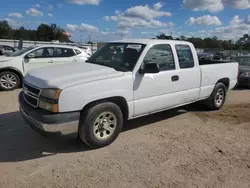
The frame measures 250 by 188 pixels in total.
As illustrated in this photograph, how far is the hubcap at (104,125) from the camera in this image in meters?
3.99

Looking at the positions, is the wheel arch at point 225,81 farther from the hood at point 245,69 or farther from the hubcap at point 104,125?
the hood at point 245,69

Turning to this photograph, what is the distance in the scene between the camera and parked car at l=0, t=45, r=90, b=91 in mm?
8562

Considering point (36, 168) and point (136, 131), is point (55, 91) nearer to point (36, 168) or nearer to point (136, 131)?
point (36, 168)

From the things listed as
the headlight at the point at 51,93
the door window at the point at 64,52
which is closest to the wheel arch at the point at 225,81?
the headlight at the point at 51,93

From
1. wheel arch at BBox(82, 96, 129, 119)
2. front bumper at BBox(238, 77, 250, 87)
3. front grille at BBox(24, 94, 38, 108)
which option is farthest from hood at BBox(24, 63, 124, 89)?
front bumper at BBox(238, 77, 250, 87)

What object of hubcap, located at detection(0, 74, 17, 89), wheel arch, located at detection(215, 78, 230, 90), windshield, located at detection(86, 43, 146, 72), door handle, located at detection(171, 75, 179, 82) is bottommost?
hubcap, located at detection(0, 74, 17, 89)

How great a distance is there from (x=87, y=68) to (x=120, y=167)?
1.84 meters

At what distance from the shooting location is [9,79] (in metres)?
8.64

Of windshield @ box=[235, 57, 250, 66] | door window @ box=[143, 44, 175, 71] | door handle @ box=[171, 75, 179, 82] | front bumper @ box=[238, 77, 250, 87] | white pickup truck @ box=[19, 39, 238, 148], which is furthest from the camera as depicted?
windshield @ box=[235, 57, 250, 66]

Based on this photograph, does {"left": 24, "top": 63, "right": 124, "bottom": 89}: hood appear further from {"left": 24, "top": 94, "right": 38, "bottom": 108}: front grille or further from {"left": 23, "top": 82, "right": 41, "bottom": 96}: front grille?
{"left": 24, "top": 94, "right": 38, "bottom": 108}: front grille

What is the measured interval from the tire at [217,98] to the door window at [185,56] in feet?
4.26

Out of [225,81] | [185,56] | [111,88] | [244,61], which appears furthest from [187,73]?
[244,61]

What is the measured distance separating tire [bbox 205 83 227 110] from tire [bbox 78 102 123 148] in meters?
3.10

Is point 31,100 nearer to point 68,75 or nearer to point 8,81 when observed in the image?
point 68,75
